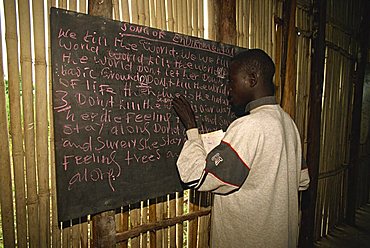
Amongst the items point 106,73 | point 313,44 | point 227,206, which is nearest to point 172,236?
point 227,206

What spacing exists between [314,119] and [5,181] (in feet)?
10.8

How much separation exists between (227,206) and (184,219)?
2.93ft

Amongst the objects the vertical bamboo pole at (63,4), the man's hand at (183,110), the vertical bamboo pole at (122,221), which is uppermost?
the vertical bamboo pole at (63,4)

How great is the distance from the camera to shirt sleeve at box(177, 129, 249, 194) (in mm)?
1353

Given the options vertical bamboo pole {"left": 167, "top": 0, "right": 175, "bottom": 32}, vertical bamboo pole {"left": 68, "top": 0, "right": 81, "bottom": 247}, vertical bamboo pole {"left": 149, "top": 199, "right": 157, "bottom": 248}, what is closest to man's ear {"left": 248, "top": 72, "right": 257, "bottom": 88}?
vertical bamboo pole {"left": 167, "top": 0, "right": 175, "bottom": 32}

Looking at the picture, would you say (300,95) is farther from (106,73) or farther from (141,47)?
(106,73)

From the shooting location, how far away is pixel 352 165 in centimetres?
436

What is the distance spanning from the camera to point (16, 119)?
57.5 inches

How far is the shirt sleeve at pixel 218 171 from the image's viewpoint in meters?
1.35

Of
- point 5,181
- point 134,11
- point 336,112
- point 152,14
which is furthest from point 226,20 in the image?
point 336,112

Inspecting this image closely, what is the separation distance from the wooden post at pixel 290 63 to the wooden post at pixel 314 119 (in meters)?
0.46

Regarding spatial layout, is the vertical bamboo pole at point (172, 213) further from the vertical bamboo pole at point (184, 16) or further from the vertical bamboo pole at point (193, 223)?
the vertical bamboo pole at point (184, 16)

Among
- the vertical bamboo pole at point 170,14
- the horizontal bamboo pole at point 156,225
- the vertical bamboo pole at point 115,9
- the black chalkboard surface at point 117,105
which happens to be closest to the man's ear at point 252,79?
the black chalkboard surface at point 117,105

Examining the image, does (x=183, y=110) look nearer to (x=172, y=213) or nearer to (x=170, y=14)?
(x=170, y=14)
